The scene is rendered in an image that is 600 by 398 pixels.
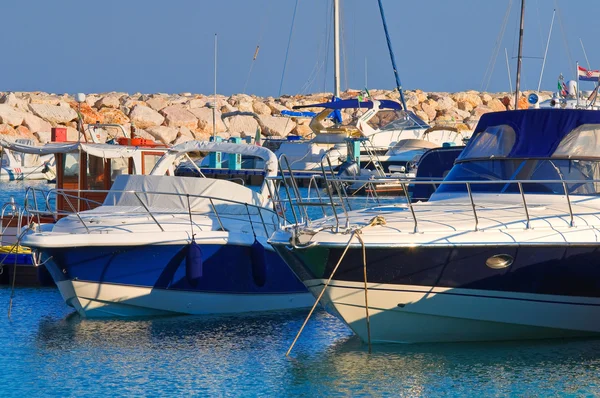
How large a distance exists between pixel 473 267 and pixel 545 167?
184 centimetres

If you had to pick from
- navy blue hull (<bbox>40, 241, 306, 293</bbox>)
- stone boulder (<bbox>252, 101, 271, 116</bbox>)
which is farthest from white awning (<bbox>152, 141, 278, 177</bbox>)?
stone boulder (<bbox>252, 101, 271, 116</bbox>)

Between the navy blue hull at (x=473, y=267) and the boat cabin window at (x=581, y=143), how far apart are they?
5.30 ft

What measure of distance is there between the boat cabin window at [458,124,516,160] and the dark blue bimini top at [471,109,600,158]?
0.23 ft

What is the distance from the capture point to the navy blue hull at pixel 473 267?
33.6ft

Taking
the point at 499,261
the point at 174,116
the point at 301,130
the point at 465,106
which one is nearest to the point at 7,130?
the point at 174,116

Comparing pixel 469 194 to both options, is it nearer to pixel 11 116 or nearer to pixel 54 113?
pixel 11 116

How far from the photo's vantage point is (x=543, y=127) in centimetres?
1183

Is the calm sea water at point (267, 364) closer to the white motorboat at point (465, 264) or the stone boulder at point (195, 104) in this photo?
the white motorboat at point (465, 264)

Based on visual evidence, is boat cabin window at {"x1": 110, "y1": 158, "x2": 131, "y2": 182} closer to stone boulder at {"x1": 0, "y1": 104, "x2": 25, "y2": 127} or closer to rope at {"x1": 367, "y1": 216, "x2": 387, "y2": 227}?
rope at {"x1": 367, "y1": 216, "x2": 387, "y2": 227}

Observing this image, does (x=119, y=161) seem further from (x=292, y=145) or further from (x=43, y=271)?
(x=292, y=145)

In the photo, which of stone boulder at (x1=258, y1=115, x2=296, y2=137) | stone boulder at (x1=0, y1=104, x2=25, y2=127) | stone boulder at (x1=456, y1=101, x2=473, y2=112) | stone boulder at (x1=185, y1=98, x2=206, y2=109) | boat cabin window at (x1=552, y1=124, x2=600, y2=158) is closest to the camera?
boat cabin window at (x1=552, y1=124, x2=600, y2=158)

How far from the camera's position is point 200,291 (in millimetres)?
13234

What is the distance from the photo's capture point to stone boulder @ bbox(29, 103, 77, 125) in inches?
2080

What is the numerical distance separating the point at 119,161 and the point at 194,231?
3.85m
